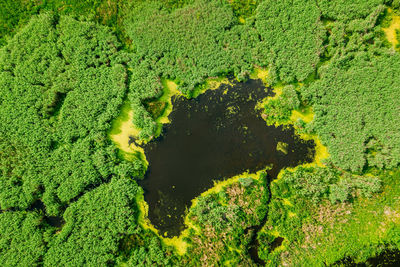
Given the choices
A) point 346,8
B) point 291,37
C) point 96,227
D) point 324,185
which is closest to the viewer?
point 96,227

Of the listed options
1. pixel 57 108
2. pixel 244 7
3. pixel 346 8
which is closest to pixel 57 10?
pixel 57 108

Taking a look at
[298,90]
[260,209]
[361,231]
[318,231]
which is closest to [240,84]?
[298,90]

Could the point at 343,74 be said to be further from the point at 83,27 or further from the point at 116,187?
the point at 83,27

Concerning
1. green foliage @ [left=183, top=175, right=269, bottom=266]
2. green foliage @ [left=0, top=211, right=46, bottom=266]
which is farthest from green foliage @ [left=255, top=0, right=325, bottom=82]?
green foliage @ [left=0, top=211, right=46, bottom=266]

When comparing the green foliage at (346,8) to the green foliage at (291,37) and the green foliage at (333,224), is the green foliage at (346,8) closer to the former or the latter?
the green foliage at (291,37)

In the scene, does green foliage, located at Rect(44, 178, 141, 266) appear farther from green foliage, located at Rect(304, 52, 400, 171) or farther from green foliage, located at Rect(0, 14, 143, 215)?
green foliage, located at Rect(304, 52, 400, 171)

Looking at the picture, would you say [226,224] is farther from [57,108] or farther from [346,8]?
[346,8]

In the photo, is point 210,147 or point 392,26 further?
point 392,26

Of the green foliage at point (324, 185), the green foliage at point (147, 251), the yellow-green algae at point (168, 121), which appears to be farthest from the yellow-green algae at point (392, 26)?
the green foliage at point (147, 251)

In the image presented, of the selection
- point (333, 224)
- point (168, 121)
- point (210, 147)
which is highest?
point (168, 121)
